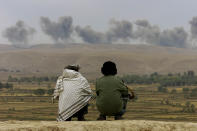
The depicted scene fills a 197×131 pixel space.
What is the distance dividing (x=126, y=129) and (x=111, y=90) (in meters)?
1.14

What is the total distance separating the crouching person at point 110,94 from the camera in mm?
10594

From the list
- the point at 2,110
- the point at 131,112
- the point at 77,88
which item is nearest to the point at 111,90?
the point at 77,88

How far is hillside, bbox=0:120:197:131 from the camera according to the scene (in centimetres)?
945

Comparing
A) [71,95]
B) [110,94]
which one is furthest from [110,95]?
[71,95]

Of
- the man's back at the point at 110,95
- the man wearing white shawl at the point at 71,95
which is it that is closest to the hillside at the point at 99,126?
the man's back at the point at 110,95

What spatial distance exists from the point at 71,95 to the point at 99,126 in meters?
1.42

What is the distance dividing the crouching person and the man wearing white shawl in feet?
1.32

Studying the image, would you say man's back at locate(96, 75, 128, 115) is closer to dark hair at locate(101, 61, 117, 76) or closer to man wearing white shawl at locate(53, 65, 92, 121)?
dark hair at locate(101, 61, 117, 76)

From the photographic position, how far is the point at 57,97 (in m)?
11.2

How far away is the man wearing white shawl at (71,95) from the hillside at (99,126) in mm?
990

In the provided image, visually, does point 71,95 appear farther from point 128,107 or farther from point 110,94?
point 128,107

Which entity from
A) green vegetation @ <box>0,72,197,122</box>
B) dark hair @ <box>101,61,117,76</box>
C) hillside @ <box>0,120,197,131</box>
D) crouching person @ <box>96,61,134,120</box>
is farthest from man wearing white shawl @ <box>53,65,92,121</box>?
green vegetation @ <box>0,72,197,122</box>

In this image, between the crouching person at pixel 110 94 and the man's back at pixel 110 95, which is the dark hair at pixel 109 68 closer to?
the crouching person at pixel 110 94

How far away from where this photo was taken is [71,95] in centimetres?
1091
